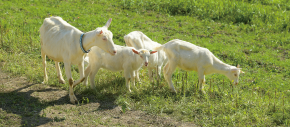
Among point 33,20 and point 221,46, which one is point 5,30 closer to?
point 33,20

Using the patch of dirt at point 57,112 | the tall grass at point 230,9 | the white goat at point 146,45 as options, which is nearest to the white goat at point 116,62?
the white goat at point 146,45

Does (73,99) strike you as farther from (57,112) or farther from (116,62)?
(116,62)

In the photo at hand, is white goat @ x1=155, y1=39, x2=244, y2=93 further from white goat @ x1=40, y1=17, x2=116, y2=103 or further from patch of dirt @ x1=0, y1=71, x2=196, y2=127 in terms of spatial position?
white goat @ x1=40, y1=17, x2=116, y2=103

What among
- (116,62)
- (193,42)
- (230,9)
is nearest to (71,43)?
(116,62)

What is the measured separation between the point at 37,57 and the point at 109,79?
340 cm

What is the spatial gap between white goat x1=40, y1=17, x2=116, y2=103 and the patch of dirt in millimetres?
519

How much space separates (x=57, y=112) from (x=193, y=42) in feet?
27.2

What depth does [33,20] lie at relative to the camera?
15414 mm

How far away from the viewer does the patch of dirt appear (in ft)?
24.2

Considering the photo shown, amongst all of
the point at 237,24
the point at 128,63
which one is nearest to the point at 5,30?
the point at 128,63

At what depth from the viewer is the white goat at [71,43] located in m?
8.09

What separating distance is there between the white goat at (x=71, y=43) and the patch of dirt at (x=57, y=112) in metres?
0.52

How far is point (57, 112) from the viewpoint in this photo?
786 centimetres

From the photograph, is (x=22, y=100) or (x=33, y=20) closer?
(x=22, y=100)
